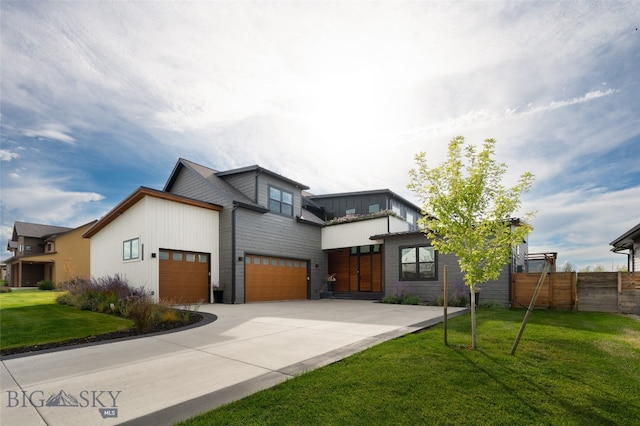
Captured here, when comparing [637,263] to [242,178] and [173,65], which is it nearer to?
[242,178]

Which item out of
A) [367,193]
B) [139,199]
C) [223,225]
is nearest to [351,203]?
[367,193]

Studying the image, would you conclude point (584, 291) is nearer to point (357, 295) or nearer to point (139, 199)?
point (357, 295)

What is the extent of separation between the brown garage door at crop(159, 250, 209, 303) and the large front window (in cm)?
900

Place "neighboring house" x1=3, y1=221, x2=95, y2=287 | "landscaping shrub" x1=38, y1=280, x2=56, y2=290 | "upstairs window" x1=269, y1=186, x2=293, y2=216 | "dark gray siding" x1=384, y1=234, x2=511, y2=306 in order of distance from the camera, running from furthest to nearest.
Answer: "neighboring house" x1=3, y1=221, x2=95, y2=287
"landscaping shrub" x1=38, y1=280, x2=56, y2=290
"upstairs window" x1=269, y1=186, x2=293, y2=216
"dark gray siding" x1=384, y1=234, x2=511, y2=306

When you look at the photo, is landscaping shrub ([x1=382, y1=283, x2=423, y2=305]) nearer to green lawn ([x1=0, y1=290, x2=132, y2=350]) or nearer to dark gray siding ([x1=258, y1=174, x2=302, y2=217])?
dark gray siding ([x1=258, y1=174, x2=302, y2=217])

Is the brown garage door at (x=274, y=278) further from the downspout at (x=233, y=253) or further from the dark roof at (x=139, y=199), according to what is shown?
the dark roof at (x=139, y=199)

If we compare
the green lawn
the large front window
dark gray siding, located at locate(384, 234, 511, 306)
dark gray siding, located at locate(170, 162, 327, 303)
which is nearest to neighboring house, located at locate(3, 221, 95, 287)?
dark gray siding, located at locate(170, 162, 327, 303)

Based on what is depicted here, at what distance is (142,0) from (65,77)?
4.08 meters

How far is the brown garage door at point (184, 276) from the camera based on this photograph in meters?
13.6

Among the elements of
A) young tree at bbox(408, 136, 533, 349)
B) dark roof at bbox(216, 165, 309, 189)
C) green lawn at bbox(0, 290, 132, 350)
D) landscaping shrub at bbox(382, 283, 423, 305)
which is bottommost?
landscaping shrub at bbox(382, 283, 423, 305)

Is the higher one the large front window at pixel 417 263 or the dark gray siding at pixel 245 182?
the dark gray siding at pixel 245 182

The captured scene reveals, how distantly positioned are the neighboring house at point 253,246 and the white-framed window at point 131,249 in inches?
1.6

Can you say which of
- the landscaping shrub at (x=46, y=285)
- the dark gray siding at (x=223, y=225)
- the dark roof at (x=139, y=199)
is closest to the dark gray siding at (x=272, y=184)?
the dark gray siding at (x=223, y=225)

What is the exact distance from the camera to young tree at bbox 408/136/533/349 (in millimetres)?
5758
